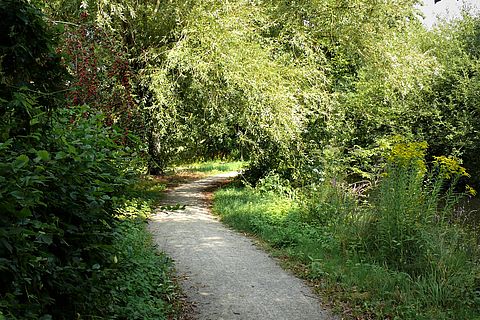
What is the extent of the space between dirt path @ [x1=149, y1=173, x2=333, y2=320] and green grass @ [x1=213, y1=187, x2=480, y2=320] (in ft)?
1.12

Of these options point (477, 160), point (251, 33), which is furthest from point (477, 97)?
point (251, 33)

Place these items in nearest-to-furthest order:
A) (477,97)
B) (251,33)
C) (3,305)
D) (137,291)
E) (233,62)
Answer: (3,305) < (137,291) < (233,62) < (251,33) < (477,97)

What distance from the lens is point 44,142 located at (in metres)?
2.91

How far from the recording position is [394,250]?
6.55 m

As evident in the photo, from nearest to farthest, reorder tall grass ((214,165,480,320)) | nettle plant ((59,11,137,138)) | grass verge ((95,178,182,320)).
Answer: grass verge ((95,178,182,320))
tall grass ((214,165,480,320))
nettle plant ((59,11,137,138))

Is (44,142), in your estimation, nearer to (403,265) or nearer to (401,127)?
(403,265)

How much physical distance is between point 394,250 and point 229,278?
7.79 ft

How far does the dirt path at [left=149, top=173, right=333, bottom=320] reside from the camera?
5.25 meters

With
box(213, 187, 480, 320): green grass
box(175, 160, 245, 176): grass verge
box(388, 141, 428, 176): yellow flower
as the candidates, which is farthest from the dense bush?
box(175, 160, 245, 176): grass verge

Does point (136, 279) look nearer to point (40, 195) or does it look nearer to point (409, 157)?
point (40, 195)

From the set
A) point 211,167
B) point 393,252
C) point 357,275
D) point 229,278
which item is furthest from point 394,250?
point 211,167

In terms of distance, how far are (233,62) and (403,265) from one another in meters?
7.03

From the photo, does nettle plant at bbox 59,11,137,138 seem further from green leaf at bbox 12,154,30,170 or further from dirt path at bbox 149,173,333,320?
green leaf at bbox 12,154,30,170

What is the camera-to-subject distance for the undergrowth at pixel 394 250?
531 cm
